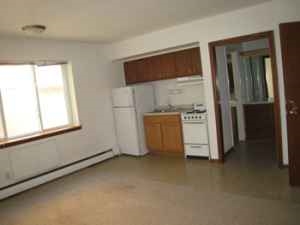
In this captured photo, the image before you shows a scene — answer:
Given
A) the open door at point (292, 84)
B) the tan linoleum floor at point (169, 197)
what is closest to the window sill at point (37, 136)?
the tan linoleum floor at point (169, 197)

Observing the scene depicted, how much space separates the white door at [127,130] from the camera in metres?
5.82

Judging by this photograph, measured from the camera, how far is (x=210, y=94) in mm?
4828

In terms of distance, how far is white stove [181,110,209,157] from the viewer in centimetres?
505

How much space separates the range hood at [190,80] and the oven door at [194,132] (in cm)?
91

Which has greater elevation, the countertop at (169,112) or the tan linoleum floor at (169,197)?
the countertop at (169,112)

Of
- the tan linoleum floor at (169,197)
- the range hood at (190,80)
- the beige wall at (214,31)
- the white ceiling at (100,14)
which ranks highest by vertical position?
the white ceiling at (100,14)

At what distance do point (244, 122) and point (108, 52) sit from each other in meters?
3.46

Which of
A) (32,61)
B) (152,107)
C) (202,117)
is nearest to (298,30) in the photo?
(202,117)

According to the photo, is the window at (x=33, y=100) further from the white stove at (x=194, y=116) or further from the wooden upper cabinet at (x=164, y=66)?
the white stove at (x=194, y=116)

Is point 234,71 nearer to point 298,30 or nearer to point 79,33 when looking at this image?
point 298,30

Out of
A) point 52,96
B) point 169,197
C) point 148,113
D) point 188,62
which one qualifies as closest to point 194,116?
point 188,62

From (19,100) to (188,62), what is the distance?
308cm

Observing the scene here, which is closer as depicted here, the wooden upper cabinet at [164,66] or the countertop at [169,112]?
the wooden upper cabinet at [164,66]

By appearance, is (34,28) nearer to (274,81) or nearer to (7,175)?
(7,175)
